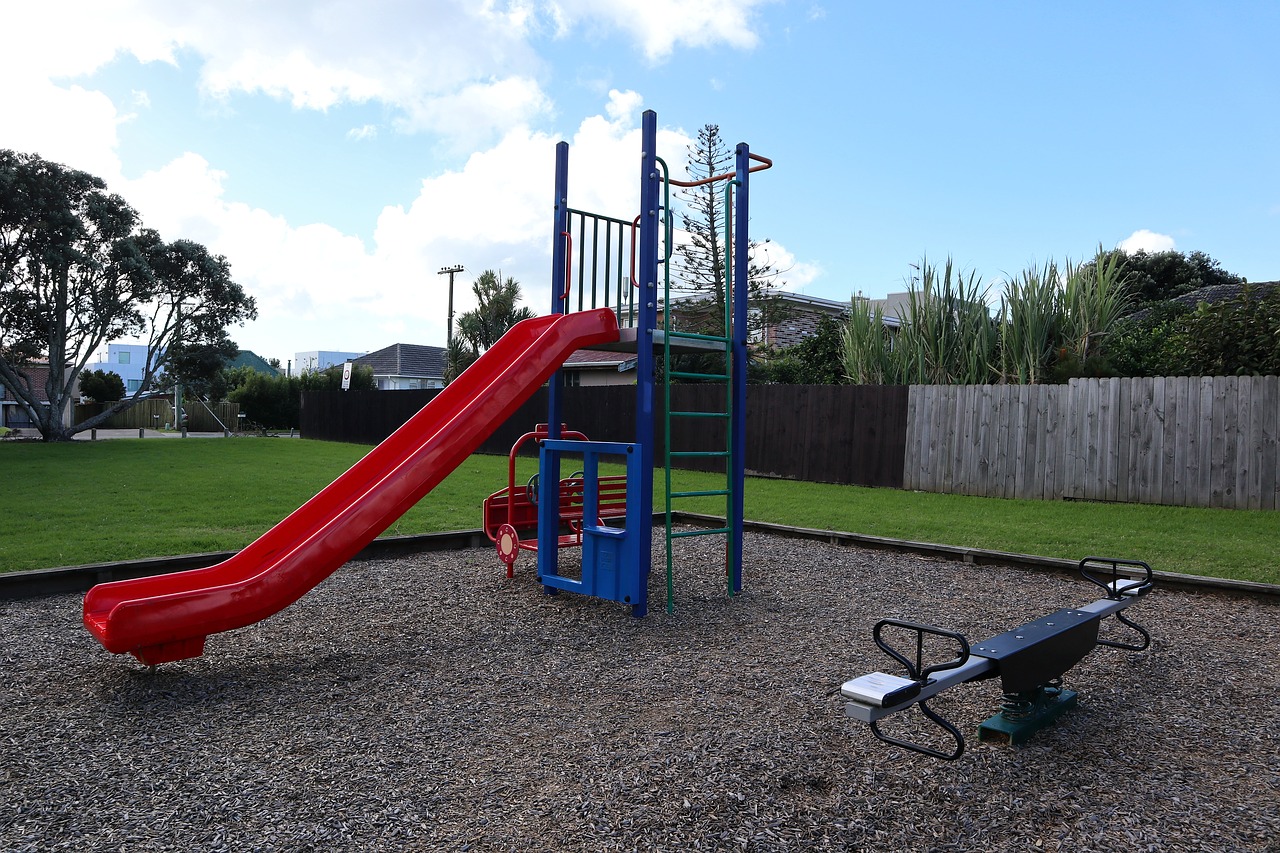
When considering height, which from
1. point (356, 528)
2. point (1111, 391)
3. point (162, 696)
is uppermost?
point (1111, 391)

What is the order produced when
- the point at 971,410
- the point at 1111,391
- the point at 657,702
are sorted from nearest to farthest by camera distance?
the point at 657,702
the point at 1111,391
the point at 971,410

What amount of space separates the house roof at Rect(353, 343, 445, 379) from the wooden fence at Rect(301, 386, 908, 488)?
118ft

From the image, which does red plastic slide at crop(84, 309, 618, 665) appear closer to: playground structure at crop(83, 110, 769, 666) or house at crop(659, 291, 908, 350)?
playground structure at crop(83, 110, 769, 666)

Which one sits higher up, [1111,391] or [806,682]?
[1111,391]

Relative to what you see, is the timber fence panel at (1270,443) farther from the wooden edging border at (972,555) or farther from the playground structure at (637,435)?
the playground structure at (637,435)

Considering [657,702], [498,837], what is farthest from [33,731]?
[657,702]

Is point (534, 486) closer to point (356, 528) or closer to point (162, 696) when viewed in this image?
point (356, 528)

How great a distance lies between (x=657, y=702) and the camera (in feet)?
14.0

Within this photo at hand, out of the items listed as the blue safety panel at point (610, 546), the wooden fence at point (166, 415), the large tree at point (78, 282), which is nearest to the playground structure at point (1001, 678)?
the blue safety panel at point (610, 546)

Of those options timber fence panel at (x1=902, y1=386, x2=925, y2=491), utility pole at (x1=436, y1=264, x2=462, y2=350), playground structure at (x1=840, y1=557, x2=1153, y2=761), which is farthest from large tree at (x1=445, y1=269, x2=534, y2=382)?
playground structure at (x1=840, y1=557, x2=1153, y2=761)

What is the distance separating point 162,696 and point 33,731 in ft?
1.91

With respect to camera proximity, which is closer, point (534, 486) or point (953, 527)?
point (534, 486)

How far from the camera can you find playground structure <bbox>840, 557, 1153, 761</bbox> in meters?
3.15

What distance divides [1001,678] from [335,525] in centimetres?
356
